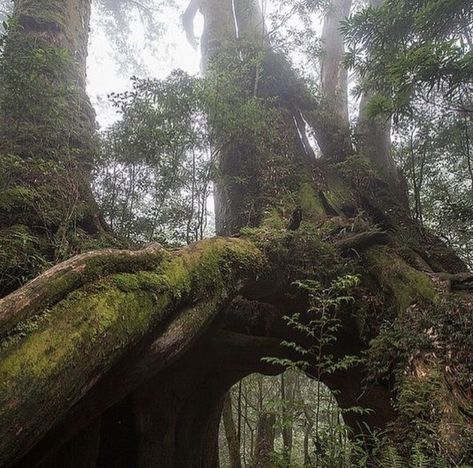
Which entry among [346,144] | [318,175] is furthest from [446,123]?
[318,175]

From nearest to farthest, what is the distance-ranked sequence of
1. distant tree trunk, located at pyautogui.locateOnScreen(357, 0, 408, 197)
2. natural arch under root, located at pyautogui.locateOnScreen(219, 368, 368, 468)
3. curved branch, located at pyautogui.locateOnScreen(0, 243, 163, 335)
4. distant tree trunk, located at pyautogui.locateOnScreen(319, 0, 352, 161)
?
curved branch, located at pyautogui.locateOnScreen(0, 243, 163, 335) < natural arch under root, located at pyautogui.locateOnScreen(219, 368, 368, 468) < distant tree trunk, located at pyautogui.locateOnScreen(357, 0, 408, 197) < distant tree trunk, located at pyautogui.locateOnScreen(319, 0, 352, 161)

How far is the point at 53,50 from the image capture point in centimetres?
512

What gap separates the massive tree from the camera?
9.87ft

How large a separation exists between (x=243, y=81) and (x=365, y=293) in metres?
5.39

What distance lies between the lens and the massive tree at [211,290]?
9.87 ft

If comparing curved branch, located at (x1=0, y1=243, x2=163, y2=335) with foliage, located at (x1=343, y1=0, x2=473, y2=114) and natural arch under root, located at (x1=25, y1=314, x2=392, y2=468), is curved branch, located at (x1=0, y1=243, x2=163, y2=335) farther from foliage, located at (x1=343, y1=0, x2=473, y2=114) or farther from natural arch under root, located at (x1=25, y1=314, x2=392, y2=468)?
foliage, located at (x1=343, y1=0, x2=473, y2=114)

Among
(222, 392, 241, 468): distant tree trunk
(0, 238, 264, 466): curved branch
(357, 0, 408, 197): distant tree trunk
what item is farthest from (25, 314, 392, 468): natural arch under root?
(357, 0, 408, 197): distant tree trunk

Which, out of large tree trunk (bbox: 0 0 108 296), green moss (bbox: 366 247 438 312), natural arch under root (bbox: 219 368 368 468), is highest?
large tree trunk (bbox: 0 0 108 296)

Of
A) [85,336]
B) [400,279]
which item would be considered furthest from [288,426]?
[400,279]

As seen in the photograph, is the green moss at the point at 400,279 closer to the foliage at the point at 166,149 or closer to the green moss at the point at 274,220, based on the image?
the green moss at the point at 274,220

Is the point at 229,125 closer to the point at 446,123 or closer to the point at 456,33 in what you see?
the point at 456,33

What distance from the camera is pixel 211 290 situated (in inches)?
183

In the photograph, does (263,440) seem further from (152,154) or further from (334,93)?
(334,93)

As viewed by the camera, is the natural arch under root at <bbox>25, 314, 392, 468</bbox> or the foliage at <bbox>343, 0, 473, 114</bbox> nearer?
the foliage at <bbox>343, 0, 473, 114</bbox>
